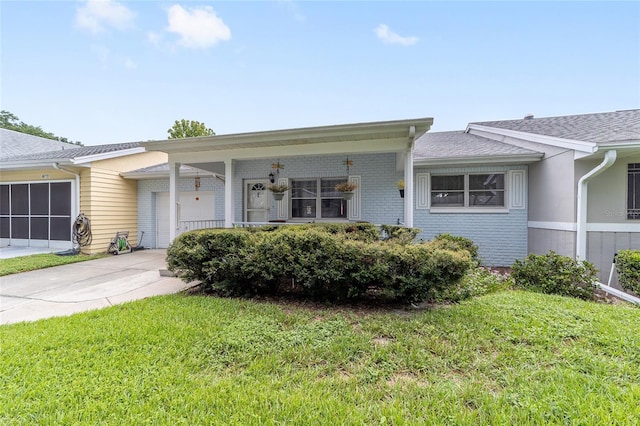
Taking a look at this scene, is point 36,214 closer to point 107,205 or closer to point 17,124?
point 107,205

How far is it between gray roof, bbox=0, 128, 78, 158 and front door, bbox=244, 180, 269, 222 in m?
10.8

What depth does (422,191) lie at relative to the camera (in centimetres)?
799

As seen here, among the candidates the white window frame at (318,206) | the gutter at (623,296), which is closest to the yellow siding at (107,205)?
the white window frame at (318,206)

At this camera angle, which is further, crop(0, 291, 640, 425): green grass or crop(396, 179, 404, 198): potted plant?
crop(396, 179, 404, 198): potted plant

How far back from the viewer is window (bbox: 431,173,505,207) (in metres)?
7.72

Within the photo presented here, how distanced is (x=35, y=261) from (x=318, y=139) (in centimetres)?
833

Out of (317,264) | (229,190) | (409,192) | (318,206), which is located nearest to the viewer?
(317,264)

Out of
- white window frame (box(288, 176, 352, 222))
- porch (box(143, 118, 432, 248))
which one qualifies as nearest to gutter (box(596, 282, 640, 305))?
porch (box(143, 118, 432, 248))

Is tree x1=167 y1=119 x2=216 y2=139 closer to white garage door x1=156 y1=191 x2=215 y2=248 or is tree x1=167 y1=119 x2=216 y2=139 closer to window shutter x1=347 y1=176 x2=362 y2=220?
white garage door x1=156 y1=191 x2=215 y2=248

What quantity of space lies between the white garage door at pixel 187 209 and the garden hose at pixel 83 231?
213cm

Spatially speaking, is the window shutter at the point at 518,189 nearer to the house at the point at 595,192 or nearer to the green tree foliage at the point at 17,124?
the house at the point at 595,192

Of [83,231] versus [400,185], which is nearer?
[400,185]

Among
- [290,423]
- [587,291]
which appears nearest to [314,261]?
[290,423]

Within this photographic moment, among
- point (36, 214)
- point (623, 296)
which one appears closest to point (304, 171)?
point (623, 296)
